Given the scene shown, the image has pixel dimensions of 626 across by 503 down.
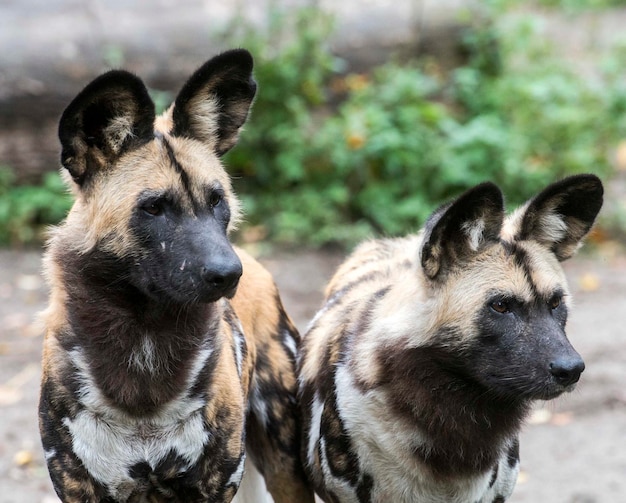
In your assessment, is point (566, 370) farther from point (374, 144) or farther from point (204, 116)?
point (374, 144)

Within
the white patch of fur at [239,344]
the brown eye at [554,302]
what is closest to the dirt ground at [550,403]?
the white patch of fur at [239,344]

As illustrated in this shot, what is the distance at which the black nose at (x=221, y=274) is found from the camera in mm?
2473

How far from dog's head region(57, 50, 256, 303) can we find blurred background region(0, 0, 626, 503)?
10.3 ft

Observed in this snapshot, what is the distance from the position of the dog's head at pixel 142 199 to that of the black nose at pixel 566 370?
896 millimetres

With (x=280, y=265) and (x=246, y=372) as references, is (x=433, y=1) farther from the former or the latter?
(x=246, y=372)

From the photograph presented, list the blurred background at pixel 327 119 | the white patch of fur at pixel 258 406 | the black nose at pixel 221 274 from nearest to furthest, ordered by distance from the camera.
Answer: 1. the black nose at pixel 221 274
2. the white patch of fur at pixel 258 406
3. the blurred background at pixel 327 119

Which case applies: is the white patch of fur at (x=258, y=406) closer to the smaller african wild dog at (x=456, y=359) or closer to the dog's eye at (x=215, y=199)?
the smaller african wild dog at (x=456, y=359)

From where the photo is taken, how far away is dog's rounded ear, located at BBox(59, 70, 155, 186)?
2.53 metres

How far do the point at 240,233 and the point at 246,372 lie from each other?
3.61m

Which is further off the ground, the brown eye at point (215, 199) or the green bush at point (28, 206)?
the brown eye at point (215, 199)

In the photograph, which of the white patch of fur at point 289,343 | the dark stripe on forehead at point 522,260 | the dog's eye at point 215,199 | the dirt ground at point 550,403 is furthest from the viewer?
the dirt ground at point 550,403

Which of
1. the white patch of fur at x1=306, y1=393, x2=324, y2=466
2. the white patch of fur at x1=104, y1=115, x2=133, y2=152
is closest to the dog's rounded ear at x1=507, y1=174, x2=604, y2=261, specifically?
the white patch of fur at x1=306, y1=393, x2=324, y2=466

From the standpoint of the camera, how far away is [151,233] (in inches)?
101

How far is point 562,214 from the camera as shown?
2.97 metres
